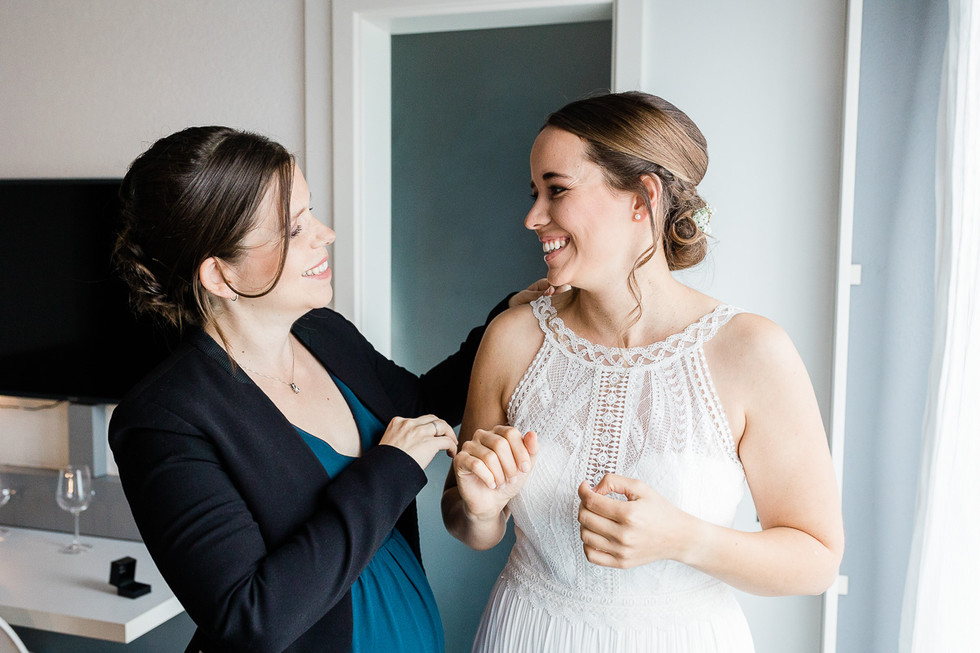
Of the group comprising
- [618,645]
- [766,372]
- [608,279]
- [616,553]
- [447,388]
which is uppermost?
[608,279]

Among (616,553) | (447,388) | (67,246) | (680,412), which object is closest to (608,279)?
(680,412)

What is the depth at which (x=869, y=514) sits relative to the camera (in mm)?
1803

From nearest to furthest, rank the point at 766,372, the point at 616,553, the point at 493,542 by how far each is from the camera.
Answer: the point at 616,553
the point at 766,372
the point at 493,542

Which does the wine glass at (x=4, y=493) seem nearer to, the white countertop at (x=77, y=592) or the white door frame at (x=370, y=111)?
the white countertop at (x=77, y=592)

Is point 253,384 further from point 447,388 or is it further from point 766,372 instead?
point 766,372

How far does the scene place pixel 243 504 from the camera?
4.04 feet

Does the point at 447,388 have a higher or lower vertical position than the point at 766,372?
lower

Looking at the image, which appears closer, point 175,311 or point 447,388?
point 175,311

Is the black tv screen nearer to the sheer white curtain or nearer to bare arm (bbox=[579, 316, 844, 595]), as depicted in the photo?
bare arm (bbox=[579, 316, 844, 595])

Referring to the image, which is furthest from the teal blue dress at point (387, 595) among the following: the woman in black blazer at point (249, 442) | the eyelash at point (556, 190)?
the eyelash at point (556, 190)

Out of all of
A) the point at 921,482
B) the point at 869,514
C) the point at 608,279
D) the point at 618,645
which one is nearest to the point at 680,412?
the point at 608,279

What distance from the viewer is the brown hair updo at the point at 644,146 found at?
4.07 ft

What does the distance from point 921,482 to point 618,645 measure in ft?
2.16

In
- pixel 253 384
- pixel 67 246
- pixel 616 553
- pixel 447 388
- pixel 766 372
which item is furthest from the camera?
pixel 67 246
